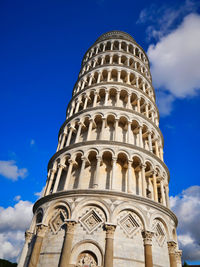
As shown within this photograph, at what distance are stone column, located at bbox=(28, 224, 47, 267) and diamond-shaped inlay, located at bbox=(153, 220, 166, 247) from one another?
7831 millimetres

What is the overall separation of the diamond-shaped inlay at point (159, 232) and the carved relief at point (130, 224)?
59.2 inches

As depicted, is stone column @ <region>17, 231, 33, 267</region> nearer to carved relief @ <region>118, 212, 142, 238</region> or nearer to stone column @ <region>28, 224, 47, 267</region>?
stone column @ <region>28, 224, 47, 267</region>

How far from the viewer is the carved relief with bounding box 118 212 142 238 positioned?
46.3 ft

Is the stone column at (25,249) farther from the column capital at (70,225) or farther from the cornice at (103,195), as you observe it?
the column capital at (70,225)

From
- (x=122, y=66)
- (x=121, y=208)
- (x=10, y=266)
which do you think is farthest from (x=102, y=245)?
(x=10, y=266)

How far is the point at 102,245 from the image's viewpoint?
13156 mm

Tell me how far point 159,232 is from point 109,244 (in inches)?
180

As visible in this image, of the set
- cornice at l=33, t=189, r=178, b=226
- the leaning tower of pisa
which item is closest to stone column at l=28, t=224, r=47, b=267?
the leaning tower of pisa

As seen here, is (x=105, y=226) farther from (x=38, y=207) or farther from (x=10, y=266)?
(x=10, y=266)

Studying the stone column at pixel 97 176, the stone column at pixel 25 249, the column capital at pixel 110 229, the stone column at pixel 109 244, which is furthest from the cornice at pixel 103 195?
the stone column at pixel 25 249

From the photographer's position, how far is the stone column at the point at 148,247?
13141mm

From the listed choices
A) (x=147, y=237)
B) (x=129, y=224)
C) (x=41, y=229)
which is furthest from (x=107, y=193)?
(x=41, y=229)

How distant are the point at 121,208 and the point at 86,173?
4.52m

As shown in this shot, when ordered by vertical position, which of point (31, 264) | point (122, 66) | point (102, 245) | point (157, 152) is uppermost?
point (122, 66)
